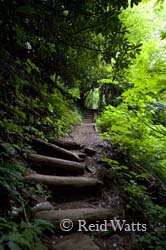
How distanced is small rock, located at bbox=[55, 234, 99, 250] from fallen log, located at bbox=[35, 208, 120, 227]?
0.18 m

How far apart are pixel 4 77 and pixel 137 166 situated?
3486 millimetres

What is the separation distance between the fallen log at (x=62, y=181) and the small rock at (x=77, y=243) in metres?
0.86

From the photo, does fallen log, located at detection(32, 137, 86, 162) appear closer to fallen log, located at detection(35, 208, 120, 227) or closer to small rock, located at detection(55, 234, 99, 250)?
fallen log, located at detection(35, 208, 120, 227)

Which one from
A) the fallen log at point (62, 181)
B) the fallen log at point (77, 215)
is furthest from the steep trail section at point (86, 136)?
the fallen log at point (77, 215)

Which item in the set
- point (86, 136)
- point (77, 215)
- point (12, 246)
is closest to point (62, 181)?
point (77, 215)

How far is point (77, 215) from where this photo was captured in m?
2.69

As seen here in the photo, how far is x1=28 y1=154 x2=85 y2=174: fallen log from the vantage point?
345cm

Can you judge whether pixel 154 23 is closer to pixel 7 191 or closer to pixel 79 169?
pixel 79 169

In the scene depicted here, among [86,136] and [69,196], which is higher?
[86,136]

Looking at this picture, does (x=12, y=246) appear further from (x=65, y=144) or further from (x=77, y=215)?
(x=65, y=144)

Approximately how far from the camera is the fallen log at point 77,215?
7.96 feet

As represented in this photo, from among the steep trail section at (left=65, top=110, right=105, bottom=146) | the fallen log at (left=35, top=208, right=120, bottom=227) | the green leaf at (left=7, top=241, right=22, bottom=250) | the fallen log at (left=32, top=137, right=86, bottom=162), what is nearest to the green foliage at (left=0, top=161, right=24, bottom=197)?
the fallen log at (left=35, top=208, right=120, bottom=227)

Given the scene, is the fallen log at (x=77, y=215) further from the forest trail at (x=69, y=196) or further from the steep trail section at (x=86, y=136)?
the steep trail section at (x=86, y=136)

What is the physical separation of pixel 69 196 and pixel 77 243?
99 centimetres
